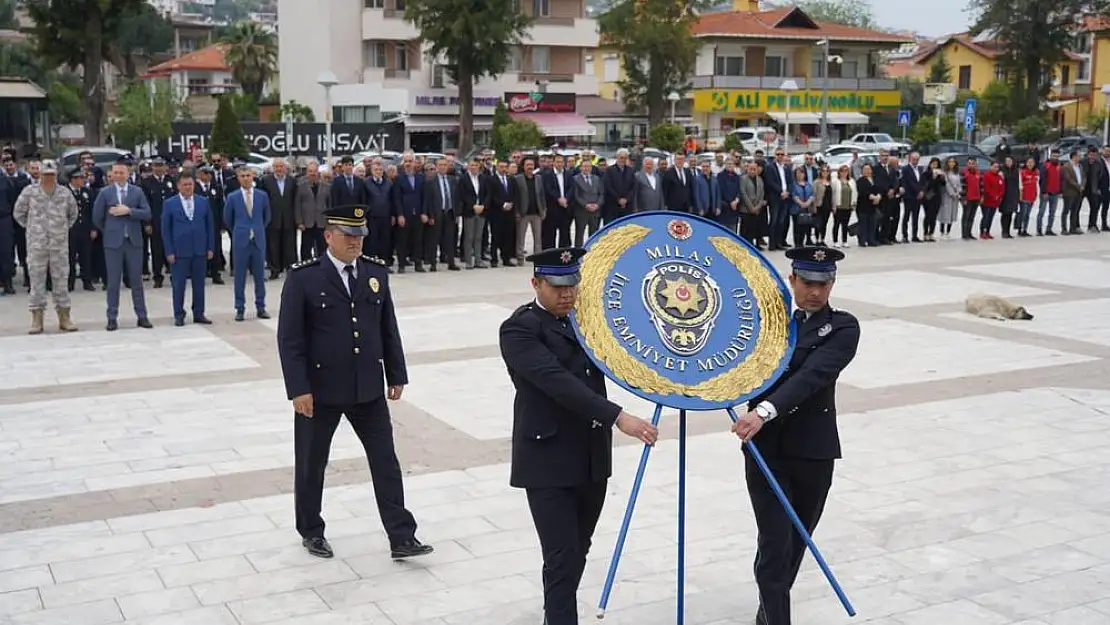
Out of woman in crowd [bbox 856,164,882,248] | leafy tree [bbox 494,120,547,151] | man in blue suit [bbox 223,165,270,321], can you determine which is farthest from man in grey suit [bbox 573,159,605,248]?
leafy tree [bbox 494,120,547,151]

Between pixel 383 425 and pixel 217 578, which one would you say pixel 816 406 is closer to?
pixel 383 425

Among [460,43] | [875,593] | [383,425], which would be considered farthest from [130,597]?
[460,43]

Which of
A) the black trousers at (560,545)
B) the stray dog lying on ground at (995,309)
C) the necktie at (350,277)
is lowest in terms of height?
the stray dog lying on ground at (995,309)

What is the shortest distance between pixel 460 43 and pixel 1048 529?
45498 millimetres

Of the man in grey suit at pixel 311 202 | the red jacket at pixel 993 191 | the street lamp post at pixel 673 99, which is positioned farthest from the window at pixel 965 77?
the man in grey suit at pixel 311 202

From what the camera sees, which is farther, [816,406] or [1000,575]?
[1000,575]

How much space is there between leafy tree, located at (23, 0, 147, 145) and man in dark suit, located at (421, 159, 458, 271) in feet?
103

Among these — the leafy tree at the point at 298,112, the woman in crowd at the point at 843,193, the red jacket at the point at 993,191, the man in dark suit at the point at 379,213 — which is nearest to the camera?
the man in dark suit at the point at 379,213

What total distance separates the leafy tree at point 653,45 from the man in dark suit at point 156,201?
144 ft

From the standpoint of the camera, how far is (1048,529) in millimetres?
7023

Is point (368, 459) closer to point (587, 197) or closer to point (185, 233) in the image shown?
point (185, 233)

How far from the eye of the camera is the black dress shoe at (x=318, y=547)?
21.2 ft

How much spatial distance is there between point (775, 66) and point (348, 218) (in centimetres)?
6307

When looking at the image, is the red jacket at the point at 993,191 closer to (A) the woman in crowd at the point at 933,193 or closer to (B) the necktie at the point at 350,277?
(A) the woman in crowd at the point at 933,193
